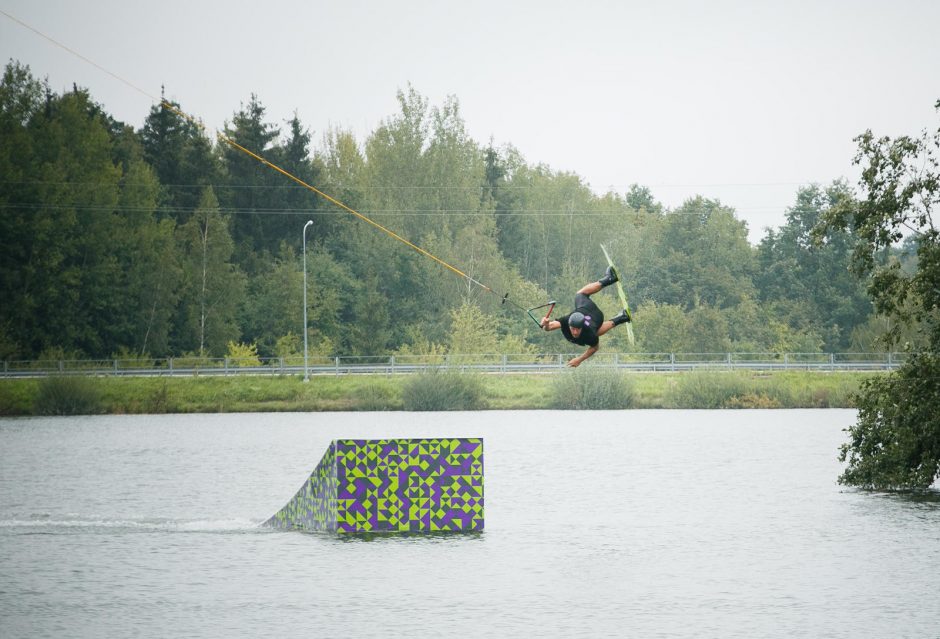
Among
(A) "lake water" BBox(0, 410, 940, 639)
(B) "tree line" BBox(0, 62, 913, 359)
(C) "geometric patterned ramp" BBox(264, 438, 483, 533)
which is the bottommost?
(A) "lake water" BBox(0, 410, 940, 639)

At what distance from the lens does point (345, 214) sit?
97.1 meters

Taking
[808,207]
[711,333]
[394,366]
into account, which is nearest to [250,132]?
[394,366]

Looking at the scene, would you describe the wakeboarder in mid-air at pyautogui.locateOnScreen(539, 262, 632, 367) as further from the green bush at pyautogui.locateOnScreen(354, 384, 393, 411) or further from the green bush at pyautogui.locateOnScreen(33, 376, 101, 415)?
the green bush at pyautogui.locateOnScreen(33, 376, 101, 415)

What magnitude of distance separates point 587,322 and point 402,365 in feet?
177

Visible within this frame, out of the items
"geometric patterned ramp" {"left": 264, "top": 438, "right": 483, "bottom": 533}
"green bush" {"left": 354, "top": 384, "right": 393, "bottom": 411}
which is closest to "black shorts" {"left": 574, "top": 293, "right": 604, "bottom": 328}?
"geometric patterned ramp" {"left": 264, "top": 438, "right": 483, "bottom": 533}

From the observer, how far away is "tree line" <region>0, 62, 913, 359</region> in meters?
81.7

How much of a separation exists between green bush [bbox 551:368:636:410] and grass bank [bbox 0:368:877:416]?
0.05m

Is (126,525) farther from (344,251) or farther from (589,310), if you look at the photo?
(344,251)

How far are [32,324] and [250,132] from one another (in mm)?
25646

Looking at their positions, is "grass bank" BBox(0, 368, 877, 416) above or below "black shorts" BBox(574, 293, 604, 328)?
below

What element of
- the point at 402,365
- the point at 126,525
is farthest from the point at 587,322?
the point at 402,365

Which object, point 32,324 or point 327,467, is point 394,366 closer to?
point 32,324

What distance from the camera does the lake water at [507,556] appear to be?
17016mm

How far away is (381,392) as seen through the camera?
6712 cm
